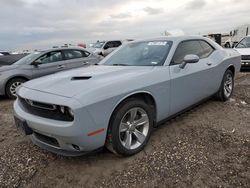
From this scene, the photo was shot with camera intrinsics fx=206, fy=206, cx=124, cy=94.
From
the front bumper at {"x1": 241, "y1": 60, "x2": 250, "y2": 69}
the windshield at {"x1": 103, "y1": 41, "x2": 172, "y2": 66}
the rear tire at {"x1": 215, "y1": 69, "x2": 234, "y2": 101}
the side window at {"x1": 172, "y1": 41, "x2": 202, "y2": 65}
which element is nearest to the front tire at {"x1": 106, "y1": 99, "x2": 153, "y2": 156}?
the windshield at {"x1": 103, "y1": 41, "x2": 172, "y2": 66}

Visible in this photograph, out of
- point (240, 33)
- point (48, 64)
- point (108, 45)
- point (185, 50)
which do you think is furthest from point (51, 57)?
point (240, 33)

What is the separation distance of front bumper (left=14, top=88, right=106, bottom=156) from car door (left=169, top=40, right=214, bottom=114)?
1413mm

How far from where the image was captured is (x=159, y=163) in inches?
101

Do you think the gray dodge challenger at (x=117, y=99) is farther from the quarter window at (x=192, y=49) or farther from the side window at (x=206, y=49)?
the side window at (x=206, y=49)

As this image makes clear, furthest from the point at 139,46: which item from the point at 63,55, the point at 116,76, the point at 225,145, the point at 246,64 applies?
the point at 246,64

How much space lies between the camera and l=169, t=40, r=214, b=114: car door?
10.3 ft

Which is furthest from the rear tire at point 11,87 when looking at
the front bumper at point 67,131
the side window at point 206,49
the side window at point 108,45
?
the side window at point 108,45

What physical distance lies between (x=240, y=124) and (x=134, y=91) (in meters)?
2.12

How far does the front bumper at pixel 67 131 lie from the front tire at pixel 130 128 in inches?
6.9

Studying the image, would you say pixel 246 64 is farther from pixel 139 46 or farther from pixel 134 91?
pixel 134 91

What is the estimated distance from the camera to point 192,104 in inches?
143

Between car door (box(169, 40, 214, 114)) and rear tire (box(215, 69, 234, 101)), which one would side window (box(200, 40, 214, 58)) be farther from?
rear tire (box(215, 69, 234, 101))

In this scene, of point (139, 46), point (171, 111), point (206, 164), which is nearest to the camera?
point (206, 164)

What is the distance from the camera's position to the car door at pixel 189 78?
3.12m
